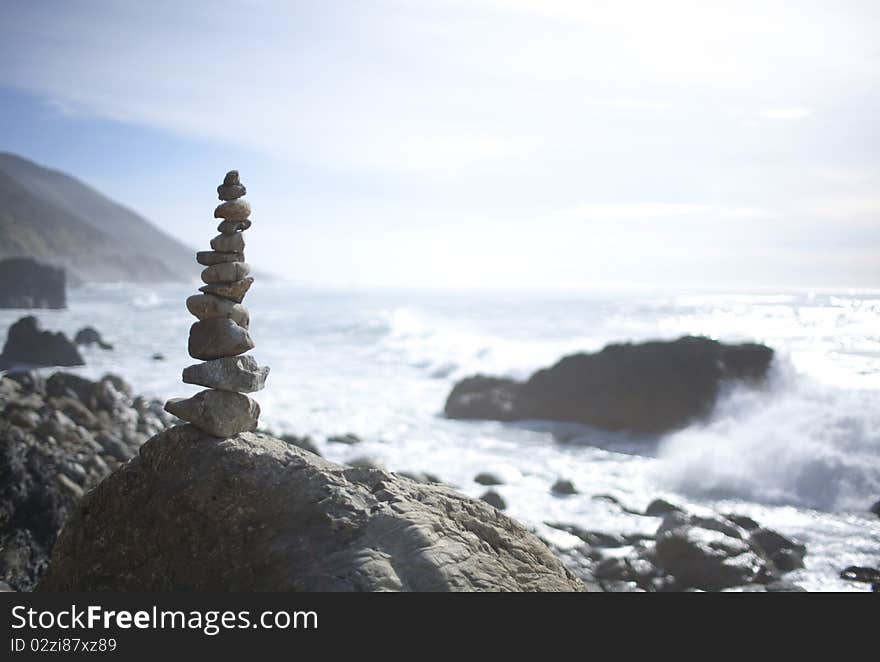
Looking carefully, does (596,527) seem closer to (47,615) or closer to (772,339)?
(47,615)

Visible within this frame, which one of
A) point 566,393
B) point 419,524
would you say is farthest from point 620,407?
point 419,524

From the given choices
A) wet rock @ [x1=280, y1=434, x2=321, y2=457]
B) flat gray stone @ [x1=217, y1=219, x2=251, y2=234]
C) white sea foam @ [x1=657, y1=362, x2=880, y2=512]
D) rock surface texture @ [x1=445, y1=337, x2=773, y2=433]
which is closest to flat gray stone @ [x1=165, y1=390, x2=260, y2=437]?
flat gray stone @ [x1=217, y1=219, x2=251, y2=234]

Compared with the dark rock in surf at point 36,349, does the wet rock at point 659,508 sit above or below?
below

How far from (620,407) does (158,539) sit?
19.8 meters

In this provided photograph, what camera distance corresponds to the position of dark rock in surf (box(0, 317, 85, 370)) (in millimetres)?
31844

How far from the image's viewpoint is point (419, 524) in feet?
16.8

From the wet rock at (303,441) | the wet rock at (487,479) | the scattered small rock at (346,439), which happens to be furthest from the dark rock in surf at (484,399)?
the wet rock at (487,479)

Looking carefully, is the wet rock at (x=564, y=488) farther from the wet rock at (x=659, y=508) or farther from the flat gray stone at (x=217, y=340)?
the flat gray stone at (x=217, y=340)

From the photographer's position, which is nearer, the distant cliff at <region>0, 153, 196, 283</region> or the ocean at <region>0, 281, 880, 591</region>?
the ocean at <region>0, 281, 880, 591</region>

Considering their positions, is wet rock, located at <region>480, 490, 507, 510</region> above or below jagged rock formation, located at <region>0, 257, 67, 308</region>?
below

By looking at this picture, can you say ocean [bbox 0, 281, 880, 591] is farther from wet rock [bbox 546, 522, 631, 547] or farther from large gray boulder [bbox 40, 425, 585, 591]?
large gray boulder [bbox 40, 425, 585, 591]

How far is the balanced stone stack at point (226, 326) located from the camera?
19.7 feet

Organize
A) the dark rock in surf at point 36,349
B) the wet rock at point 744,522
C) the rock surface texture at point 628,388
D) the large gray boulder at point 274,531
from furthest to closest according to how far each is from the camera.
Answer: the dark rock in surf at point 36,349 < the rock surface texture at point 628,388 < the wet rock at point 744,522 < the large gray boulder at point 274,531

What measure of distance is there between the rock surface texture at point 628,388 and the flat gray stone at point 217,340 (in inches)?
720
